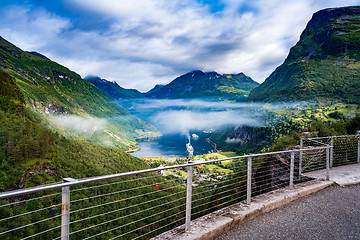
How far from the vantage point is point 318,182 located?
21.2 ft

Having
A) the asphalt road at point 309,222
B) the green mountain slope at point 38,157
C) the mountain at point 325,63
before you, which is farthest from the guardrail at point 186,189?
the mountain at point 325,63

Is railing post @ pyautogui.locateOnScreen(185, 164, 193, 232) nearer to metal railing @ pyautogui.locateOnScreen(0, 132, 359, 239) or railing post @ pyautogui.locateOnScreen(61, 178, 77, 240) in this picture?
metal railing @ pyautogui.locateOnScreen(0, 132, 359, 239)

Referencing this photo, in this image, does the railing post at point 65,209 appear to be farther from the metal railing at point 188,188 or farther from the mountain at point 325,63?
the mountain at point 325,63

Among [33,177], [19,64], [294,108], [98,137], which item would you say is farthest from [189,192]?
[19,64]

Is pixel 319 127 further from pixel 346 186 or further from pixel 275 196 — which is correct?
pixel 275 196

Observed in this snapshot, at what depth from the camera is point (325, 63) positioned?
465 feet

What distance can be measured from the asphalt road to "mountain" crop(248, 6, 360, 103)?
11543cm

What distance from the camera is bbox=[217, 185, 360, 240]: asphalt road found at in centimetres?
363

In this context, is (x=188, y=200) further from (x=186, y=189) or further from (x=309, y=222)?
(x=309, y=222)

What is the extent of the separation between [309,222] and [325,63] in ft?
563

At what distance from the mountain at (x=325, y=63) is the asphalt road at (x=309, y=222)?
11543 centimetres

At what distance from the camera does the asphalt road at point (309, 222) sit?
3.63m

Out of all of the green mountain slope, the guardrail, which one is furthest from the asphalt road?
the green mountain slope

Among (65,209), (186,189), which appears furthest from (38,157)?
(65,209)
